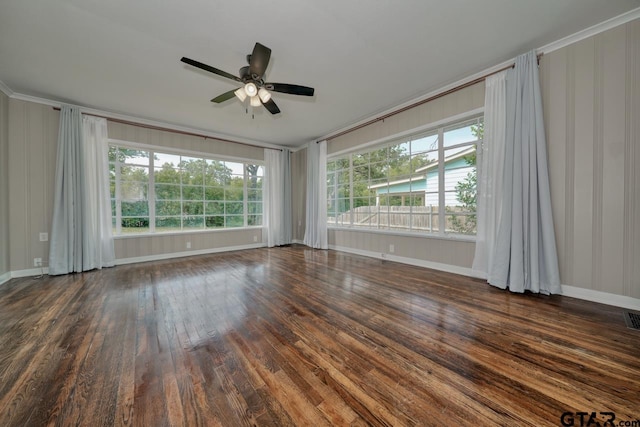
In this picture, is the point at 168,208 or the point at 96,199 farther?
the point at 168,208

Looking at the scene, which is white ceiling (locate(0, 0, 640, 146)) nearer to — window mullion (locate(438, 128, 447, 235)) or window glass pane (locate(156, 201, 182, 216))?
window mullion (locate(438, 128, 447, 235))

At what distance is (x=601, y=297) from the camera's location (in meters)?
2.41

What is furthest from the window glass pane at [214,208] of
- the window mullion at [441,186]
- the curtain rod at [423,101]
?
the window mullion at [441,186]

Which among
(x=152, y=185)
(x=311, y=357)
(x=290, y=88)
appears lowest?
(x=311, y=357)

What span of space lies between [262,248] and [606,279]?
19.2ft

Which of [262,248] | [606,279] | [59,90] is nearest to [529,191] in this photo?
[606,279]

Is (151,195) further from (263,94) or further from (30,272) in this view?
(263,94)

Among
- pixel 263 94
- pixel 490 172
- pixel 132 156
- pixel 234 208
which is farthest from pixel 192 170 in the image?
pixel 490 172

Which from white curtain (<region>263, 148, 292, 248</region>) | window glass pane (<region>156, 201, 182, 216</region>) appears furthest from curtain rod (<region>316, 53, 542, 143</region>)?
window glass pane (<region>156, 201, 182, 216</region>)

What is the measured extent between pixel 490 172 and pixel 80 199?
647cm

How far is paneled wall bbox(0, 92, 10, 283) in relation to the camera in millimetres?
3309

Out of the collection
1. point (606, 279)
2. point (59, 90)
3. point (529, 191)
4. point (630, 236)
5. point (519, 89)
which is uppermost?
point (59, 90)

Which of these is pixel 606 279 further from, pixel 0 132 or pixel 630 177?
pixel 0 132

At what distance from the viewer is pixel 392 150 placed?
453 centimetres
